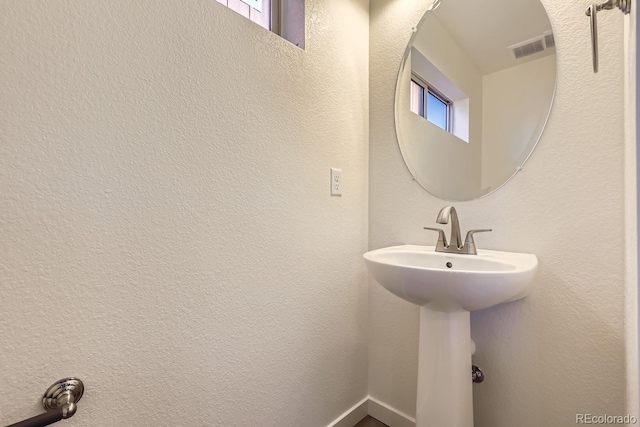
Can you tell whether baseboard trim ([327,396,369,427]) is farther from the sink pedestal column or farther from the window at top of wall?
the window at top of wall

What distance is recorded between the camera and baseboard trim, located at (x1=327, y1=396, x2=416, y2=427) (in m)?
1.27

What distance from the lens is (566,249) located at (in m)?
0.94

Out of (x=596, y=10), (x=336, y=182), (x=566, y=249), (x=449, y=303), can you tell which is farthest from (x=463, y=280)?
(x=596, y=10)

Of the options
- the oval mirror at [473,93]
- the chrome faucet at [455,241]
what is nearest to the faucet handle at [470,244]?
the chrome faucet at [455,241]

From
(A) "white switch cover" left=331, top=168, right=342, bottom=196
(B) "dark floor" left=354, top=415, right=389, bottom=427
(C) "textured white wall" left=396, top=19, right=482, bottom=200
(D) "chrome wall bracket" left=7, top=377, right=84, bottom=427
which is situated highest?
(C) "textured white wall" left=396, top=19, right=482, bottom=200

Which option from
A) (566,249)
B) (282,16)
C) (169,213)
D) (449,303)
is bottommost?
(449,303)

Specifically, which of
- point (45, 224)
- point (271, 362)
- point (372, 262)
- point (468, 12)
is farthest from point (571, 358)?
point (45, 224)

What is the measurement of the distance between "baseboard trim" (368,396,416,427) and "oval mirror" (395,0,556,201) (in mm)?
972

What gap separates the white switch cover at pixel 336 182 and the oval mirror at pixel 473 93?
32 centimetres

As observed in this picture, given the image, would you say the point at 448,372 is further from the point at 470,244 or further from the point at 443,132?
the point at 443,132

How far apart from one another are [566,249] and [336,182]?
2.70 ft

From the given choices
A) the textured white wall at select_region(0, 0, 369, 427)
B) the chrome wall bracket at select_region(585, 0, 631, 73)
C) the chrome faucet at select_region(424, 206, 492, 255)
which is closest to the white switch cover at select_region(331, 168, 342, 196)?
the textured white wall at select_region(0, 0, 369, 427)

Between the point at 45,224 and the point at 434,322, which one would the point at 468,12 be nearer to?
the point at 434,322

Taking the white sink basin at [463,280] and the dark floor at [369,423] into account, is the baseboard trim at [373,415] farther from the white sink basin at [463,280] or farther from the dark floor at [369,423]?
the white sink basin at [463,280]
